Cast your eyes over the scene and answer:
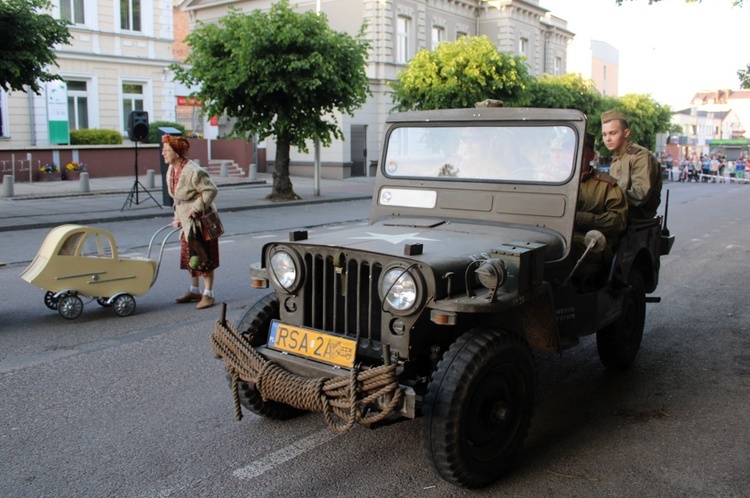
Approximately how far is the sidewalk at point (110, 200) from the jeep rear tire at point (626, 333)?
12.5 meters

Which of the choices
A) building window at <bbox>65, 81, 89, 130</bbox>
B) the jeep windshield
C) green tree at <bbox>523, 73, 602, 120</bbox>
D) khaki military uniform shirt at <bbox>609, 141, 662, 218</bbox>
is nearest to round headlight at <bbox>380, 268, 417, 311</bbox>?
the jeep windshield

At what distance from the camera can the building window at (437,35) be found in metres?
37.6

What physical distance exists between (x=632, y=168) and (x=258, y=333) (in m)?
3.35

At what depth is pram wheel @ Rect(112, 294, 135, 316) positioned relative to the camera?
746 cm

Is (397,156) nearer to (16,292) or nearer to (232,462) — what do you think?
(232,462)

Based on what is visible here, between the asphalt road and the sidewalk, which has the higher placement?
the sidewalk

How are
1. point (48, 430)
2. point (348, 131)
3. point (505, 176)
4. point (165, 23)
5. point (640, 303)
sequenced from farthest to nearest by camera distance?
point (348, 131)
point (165, 23)
point (640, 303)
point (505, 176)
point (48, 430)

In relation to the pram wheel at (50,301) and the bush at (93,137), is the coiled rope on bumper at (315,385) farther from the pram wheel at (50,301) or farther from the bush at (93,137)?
the bush at (93,137)

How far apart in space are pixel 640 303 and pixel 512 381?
2382mm

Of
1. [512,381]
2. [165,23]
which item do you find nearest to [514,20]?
[165,23]

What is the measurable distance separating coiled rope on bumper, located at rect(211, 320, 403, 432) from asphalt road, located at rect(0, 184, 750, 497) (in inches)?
15.5

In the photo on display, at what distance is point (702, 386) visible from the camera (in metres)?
5.55

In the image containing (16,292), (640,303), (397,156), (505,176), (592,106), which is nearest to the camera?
(505,176)

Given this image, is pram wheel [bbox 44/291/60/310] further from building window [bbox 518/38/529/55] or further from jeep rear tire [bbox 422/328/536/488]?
building window [bbox 518/38/529/55]
